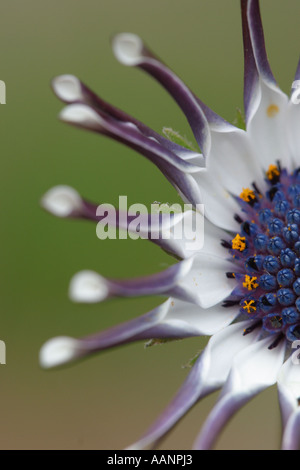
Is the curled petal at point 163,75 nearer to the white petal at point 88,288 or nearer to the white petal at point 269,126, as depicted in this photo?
the white petal at point 269,126

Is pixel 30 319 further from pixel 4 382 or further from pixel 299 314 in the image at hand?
pixel 299 314

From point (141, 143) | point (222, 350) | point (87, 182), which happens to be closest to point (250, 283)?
point (222, 350)

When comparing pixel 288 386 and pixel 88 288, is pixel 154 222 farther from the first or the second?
pixel 288 386

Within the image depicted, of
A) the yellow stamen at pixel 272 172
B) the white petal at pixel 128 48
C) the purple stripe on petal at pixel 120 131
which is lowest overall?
the yellow stamen at pixel 272 172

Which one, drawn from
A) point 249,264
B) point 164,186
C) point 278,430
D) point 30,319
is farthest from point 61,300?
point 278,430

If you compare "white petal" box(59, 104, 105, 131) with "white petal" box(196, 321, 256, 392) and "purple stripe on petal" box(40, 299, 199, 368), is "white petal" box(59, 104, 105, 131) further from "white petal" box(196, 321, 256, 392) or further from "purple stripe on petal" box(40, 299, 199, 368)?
"white petal" box(196, 321, 256, 392)

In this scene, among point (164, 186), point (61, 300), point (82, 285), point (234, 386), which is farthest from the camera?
point (61, 300)

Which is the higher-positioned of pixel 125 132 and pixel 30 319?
pixel 125 132

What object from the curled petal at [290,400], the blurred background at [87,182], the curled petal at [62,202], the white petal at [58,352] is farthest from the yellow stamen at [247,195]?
the blurred background at [87,182]
